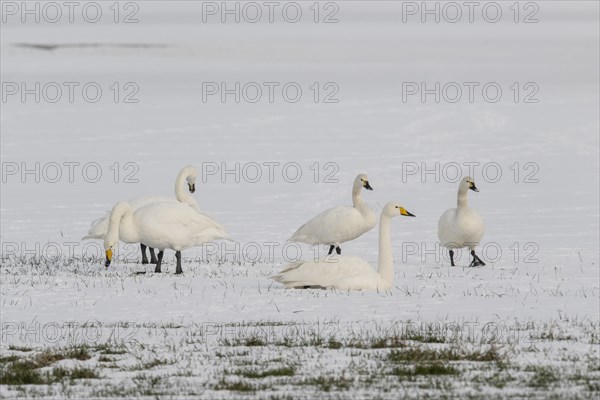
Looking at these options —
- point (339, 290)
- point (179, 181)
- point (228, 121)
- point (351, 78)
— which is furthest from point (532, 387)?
point (351, 78)

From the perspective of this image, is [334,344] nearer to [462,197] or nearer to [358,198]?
[462,197]

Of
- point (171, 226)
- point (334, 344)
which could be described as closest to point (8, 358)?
point (334, 344)

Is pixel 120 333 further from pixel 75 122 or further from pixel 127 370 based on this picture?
pixel 75 122

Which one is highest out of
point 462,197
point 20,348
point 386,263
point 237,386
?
point 462,197

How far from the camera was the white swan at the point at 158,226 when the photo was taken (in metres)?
17.6

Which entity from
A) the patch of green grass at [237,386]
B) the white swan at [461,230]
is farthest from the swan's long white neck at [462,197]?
the patch of green grass at [237,386]

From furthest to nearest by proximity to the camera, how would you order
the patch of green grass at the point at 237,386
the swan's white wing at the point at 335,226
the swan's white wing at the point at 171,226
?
the swan's white wing at the point at 335,226 → the swan's white wing at the point at 171,226 → the patch of green grass at the point at 237,386

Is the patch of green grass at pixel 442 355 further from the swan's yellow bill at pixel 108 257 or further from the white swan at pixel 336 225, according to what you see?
the white swan at pixel 336 225

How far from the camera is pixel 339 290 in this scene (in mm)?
14594

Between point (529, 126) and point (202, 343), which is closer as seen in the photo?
point (202, 343)

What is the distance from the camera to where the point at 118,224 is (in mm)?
17609

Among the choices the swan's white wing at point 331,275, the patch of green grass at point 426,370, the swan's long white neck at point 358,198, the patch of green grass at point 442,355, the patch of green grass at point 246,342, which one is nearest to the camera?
the patch of green grass at point 426,370

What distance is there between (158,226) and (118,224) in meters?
0.60

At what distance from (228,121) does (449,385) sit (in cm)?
3844
